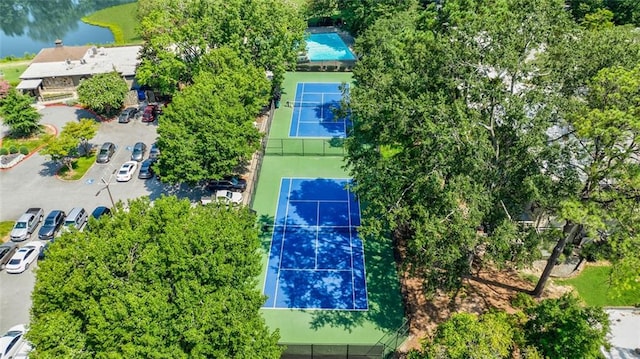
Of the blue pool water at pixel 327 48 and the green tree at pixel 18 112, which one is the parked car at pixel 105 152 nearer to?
the green tree at pixel 18 112

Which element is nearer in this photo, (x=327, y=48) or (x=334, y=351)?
(x=334, y=351)

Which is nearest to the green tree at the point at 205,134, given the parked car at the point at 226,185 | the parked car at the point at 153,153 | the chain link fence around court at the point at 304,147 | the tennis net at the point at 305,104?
the parked car at the point at 226,185

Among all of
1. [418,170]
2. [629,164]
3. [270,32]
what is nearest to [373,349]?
[418,170]

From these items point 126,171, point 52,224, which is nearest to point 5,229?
point 52,224

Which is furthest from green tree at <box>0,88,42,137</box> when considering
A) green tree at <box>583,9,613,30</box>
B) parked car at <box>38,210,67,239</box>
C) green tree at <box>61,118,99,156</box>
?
green tree at <box>583,9,613,30</box>

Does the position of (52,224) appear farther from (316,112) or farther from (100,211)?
(316,112)

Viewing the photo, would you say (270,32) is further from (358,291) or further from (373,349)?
(373,349)

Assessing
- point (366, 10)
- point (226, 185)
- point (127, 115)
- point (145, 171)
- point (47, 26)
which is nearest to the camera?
point (226, 185)
